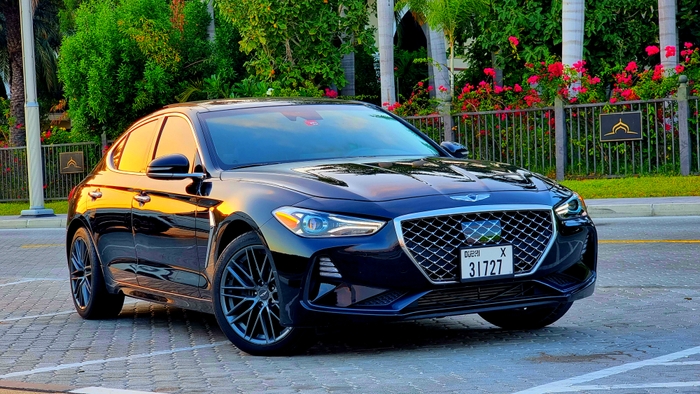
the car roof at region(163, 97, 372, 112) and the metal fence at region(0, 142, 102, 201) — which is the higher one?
the car roof at region(163, 97, 372, 112)

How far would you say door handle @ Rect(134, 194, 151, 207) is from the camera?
843 cm

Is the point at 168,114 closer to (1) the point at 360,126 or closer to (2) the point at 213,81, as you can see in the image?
(1) the point at 360,126

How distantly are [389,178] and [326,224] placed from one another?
0.58 metres

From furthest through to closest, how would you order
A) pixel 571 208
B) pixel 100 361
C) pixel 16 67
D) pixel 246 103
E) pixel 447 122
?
pixel 16 67, pixel 447 122, pixel 246 103, pixel 100 361, pixel 571 208

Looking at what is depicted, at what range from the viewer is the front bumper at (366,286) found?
659cm

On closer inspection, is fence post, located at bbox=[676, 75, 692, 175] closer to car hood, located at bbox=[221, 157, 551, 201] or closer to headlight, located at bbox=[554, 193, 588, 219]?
car hood, located at bbox=[221, 157, 551, 201]

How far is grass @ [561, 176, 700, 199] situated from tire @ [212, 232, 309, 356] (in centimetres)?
1408

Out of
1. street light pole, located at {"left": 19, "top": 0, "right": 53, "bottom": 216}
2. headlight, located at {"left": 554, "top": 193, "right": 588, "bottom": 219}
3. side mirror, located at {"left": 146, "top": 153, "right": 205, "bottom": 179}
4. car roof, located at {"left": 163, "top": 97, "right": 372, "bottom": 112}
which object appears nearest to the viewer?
headlight, located at {"left": 554, "top": 193, "right": 588, "bottom": 219}

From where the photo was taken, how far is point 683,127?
22.6 m

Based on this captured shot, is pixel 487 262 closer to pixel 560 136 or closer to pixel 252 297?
pixel 252 297

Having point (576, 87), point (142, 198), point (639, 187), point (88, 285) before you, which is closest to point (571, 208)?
point (142, 198)

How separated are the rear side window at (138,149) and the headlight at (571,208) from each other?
323cm

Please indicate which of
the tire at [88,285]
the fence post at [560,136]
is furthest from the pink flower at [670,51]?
the tire at [88,285]

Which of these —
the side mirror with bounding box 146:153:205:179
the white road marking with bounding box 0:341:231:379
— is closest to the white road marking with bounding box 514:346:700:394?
the white road marking with bounding box 0:341:231:379
